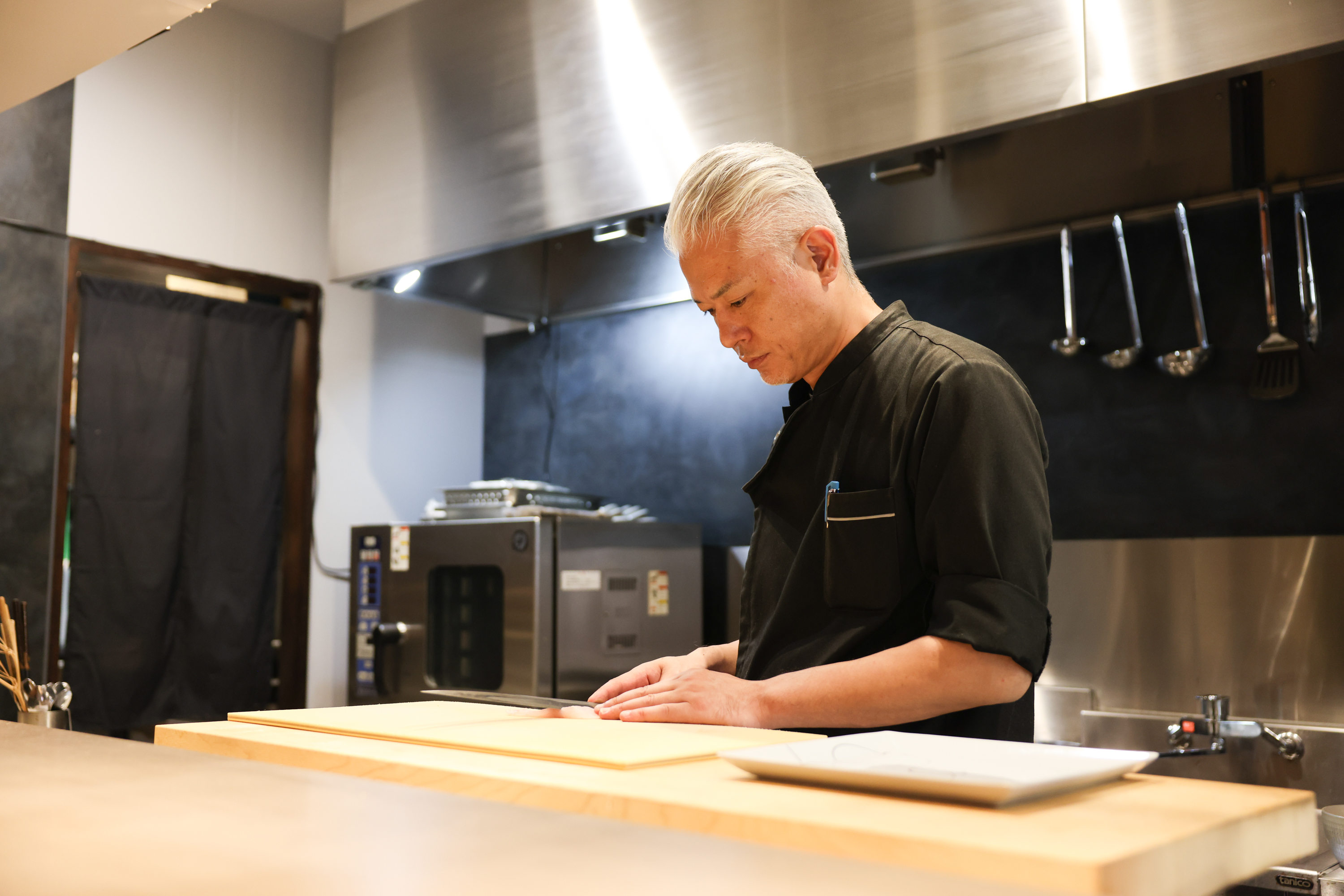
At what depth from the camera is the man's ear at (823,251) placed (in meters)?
1.35

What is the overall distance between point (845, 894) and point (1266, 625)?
2.10m

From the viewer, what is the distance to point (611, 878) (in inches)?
15.9

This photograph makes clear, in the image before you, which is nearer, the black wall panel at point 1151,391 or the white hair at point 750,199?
the white hair at point 750,199

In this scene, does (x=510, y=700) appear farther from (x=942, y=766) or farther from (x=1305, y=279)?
(x=1305, y=279)

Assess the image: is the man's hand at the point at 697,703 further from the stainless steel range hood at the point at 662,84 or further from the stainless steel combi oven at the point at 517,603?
the stainless steel combi oven at the point at 517,603

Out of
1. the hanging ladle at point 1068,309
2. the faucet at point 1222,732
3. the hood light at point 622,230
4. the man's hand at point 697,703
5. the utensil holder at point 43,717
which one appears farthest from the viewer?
the hood light at point 622,230

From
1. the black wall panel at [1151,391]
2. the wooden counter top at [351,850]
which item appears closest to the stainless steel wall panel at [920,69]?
the black wall panel at [1151,391]

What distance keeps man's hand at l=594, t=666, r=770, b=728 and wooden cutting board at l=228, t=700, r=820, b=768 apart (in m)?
0.02

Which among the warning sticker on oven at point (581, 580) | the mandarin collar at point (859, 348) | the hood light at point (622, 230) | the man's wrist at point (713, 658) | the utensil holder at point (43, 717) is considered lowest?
the utensil holder at point (43, 717)

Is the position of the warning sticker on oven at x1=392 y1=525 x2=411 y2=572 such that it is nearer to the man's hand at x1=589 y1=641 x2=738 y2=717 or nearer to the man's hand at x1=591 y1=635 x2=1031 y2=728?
the man's hand at x1=589 y1=641 x2=738 y2=717

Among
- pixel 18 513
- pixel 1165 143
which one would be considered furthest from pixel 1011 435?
pixel 18 513

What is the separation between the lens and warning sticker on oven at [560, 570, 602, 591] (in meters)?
2.69

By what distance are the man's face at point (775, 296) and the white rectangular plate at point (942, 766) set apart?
69 cm

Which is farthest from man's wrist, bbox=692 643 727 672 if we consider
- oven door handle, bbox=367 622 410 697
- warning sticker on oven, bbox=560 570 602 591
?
oven door handle, bbox=367 622 410 697
